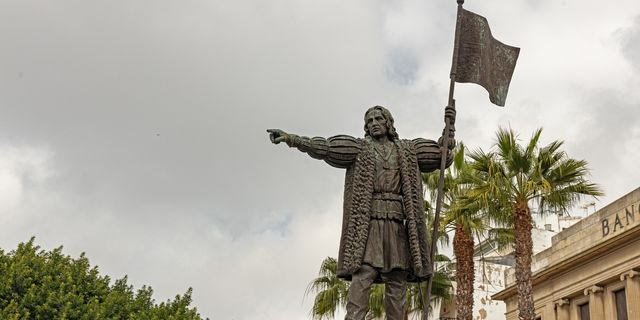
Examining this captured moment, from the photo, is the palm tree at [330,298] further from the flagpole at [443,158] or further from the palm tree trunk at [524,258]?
the flagpole at [443,158]

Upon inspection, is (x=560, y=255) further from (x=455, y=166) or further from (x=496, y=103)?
(x=496, y=103)

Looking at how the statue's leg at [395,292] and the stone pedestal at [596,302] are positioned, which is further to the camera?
the stone pedestal at [596,302]

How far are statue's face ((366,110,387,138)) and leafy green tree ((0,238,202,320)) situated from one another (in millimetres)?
16563

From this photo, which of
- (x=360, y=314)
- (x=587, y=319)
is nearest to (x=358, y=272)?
(x=360, y=314)

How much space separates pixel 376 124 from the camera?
26.6ft

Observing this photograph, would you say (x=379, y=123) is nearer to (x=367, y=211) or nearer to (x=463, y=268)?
(x=367, y=211)

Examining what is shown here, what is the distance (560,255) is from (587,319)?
2269 millimetres

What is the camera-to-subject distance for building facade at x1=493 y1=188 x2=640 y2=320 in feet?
79.2

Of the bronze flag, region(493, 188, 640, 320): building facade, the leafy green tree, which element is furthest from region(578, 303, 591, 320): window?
the bronze flag

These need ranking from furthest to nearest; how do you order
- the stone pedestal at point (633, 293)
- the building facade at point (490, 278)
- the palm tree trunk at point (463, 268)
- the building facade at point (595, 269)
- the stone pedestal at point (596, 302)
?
the building facade at point (490, 278)
the stone pedestal at point (596, 302)
the building facade at point (595, 269)
the stone pedestal at point (633, 293)
the palm tree trunk at point (463, 268)

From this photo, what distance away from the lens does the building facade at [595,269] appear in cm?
2412

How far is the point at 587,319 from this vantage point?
1057 inches

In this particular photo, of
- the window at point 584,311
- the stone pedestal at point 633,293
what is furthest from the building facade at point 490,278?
the stone pedestal at point 633,293

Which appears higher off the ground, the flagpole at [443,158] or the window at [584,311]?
the window at [584,311]
